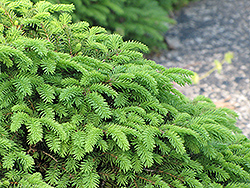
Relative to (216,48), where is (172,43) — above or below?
below

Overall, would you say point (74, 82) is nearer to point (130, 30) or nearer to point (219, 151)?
point (219, 151)

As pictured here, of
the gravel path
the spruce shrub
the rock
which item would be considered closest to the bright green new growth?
the gravel path

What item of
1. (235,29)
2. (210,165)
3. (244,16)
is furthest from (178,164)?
(244,16)

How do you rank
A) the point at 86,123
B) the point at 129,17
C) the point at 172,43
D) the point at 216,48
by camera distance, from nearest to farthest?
1. the point at 86,123
2. the point at 129,17
3. the point at 216,48
4. the point at 172,43

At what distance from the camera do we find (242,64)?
197 inches

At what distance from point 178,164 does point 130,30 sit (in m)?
3.60

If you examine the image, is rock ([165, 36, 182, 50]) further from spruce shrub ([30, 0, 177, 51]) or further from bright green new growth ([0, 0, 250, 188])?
bright green new growth ([0, 0, 250, 188])

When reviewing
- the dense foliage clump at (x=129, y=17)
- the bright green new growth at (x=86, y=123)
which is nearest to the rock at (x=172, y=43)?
the dense foliage clump at (x=129, y=17)

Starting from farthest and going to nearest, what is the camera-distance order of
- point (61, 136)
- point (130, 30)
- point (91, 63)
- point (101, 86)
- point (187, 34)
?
point (187, 34) < point (130, 30) < point (91, 63) < point (101, 86) < point (61, 136)

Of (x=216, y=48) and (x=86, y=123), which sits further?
(x=216, y=48)

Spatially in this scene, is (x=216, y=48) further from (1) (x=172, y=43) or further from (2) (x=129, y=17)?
(2) (x=129, y=17)

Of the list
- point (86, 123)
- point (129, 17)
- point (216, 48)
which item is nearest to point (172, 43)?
point (216, 48)

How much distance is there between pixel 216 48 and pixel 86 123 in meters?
4.82

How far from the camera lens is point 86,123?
144 cm
